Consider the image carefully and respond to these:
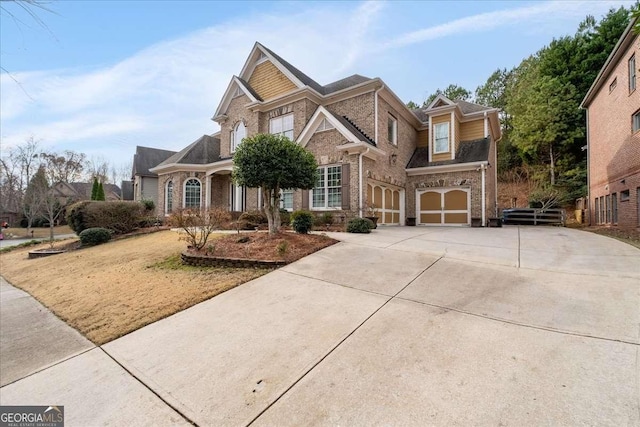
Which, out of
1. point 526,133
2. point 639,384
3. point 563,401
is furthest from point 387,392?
point 526,133

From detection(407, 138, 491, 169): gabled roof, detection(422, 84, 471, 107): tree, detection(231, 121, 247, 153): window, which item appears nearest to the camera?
detection(407, 138, 491, 169): gabled roof

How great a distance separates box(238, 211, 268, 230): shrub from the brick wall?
15278 millimetres

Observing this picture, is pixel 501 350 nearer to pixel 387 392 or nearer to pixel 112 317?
pixel 387 392

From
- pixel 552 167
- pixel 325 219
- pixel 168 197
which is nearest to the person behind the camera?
pixel 325 219

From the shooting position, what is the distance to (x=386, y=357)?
9.82 ft

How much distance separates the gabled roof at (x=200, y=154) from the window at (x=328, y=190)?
32.1ft

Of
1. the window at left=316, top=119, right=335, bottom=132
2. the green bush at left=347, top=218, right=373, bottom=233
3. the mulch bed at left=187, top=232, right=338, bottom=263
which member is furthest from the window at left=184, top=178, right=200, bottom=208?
the green bush at left=347, top=218, right=373, bottom=233

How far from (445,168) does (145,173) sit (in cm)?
2622

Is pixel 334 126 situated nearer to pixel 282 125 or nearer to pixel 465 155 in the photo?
pixel 282 125

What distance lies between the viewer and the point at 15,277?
9.35 meters

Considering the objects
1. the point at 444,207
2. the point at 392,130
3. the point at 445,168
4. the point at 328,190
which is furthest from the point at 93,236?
the point at 445,168

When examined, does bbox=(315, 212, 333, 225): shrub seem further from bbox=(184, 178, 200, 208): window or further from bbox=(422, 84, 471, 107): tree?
bbox=(422, 84, 471, 107): tree

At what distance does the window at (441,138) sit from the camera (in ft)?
54.5

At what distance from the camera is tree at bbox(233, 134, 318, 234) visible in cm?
858
